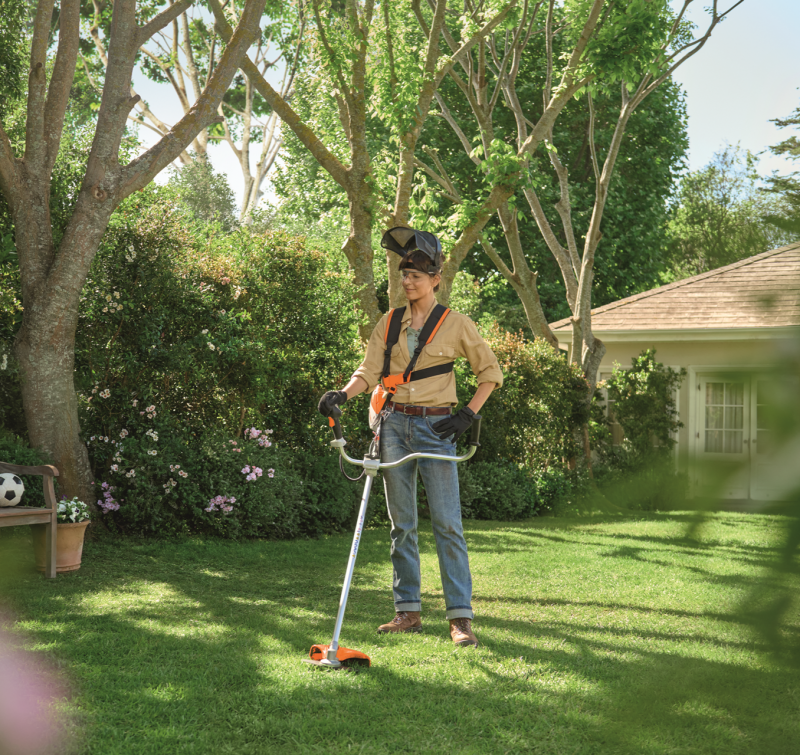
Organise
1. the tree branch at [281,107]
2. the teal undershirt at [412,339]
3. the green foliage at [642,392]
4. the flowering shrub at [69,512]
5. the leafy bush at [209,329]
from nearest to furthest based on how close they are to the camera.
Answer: the teal undershirt at [412,339] → the flowering shrub at [69,512] → the leafy bush at [209,329] → the tree branch at [281,107] → the green foliage at [642,392]

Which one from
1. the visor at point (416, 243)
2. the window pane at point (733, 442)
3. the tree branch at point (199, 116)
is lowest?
the window pane at point (733, 442)

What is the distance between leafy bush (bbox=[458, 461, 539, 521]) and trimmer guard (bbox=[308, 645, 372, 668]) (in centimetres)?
663

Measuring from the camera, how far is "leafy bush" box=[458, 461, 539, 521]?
10.3 m

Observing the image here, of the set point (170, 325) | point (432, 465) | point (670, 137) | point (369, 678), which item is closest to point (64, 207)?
point (170, 325)

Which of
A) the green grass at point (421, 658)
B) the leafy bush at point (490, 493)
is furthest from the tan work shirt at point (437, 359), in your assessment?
the leafy bush at point (490, 493)

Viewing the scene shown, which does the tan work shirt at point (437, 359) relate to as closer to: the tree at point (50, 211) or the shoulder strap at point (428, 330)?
the shoulder strap at point (428, 330)

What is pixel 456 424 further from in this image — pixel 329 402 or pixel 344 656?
pixel 344 656

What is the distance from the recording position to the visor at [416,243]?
4.14m

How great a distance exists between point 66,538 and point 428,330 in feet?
11.5

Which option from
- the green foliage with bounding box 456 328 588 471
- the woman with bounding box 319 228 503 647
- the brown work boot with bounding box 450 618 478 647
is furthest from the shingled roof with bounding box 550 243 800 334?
the green foliage with bounding box 456 328 588 471

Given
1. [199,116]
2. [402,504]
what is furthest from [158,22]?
[402,504]

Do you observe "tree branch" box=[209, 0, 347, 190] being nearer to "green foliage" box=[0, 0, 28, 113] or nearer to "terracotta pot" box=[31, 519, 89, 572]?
"green foliage" box=[0, 0, 28, 113]

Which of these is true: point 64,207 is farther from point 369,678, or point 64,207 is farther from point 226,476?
point 369,678

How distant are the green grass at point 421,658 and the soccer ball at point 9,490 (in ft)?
2.14
